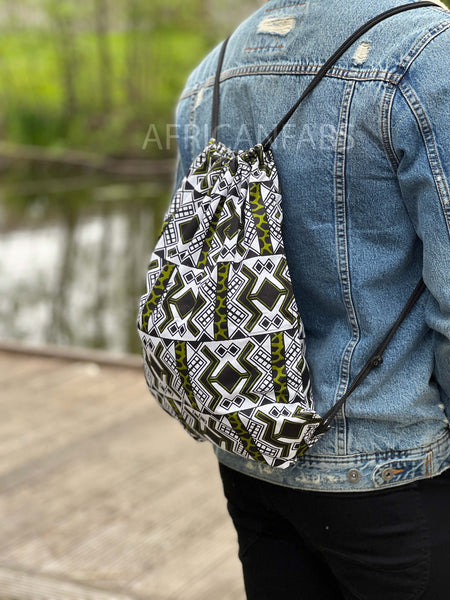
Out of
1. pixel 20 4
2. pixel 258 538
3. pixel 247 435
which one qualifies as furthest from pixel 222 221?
pixel 20 4

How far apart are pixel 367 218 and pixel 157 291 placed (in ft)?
0.87

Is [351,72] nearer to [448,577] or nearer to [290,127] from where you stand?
[290,127]

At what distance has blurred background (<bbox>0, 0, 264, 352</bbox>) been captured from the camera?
6539 mm

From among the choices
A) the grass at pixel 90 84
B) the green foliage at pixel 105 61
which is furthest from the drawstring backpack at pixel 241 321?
the green foliage at pixel 105 61

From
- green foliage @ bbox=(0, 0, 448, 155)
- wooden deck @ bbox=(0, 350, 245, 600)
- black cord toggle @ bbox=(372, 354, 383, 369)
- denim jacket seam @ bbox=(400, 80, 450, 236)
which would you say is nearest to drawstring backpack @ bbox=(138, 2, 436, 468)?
black cord toggle @ bbox=(372, 354, 383, 369)

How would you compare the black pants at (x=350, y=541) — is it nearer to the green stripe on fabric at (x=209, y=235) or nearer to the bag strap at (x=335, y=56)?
the green stripe on fabric at (x=209, y=235)

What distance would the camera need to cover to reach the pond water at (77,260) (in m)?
5.93

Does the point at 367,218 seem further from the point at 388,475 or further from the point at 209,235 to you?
the point at 388,475

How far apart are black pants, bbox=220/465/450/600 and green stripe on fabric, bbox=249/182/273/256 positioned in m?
0.30

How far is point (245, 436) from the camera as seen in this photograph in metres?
0.95

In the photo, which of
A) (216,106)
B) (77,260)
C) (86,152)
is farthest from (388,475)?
(86,152)

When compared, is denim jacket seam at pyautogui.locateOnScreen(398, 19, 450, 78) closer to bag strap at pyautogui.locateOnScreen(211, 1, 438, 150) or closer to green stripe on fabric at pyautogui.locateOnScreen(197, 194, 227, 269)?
bag strap at pyautogui.locateOnScreen(211, 1, 438, 150)

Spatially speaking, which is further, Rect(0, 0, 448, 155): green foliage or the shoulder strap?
Rect(0, 0, 448, 155): green foliage

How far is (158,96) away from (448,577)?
18383mm
